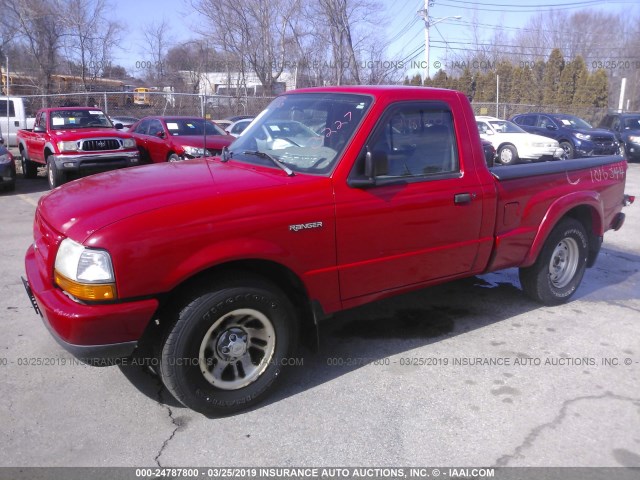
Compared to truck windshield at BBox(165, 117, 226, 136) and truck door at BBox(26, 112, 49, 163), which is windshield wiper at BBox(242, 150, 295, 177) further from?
truck door at BBox(26, 112, 49, 163)

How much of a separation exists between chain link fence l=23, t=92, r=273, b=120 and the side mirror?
19.6 meters

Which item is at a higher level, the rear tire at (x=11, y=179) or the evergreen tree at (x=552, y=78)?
the evergreen tree at (x=552, y=78)

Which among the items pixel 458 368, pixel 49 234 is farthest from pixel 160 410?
pixel 458 368

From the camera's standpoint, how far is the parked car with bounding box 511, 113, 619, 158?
A: 18741 mm

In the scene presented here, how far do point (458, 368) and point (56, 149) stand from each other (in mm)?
Answer: 9810

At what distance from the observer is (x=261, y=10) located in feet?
99.9

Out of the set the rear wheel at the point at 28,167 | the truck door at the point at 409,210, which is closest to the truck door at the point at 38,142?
the rear wheel at the point at 28,167

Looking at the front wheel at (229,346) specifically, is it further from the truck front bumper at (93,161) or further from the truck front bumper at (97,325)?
the truck front bumper at (93,161)

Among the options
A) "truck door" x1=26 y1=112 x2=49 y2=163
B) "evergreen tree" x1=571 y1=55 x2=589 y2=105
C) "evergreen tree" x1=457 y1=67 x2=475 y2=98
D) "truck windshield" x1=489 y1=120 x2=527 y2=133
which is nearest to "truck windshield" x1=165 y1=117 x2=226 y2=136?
"truck door" x1=26 y1=112 x2=49 y2=163

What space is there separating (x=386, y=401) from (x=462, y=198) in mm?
1569

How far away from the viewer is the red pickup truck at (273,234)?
9.55 feet

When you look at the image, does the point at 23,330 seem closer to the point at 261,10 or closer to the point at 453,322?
the point at 453,322

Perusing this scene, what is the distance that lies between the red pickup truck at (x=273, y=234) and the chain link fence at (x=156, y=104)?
19123mm

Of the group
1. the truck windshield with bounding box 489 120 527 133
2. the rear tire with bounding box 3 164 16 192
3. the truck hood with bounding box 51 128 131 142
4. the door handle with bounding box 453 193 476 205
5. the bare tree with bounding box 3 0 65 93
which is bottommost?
the rear tire with bounding box 3 164 16 192
